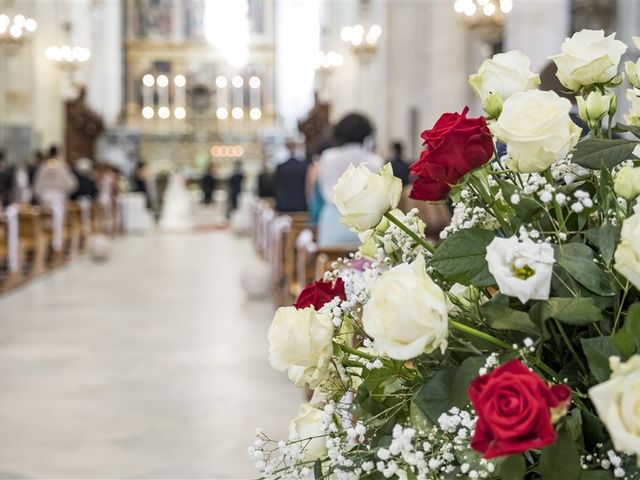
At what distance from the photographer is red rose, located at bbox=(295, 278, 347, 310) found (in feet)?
4.42

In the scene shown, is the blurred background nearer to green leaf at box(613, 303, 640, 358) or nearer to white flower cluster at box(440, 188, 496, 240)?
white flower cluster at box(440, 188, 496, 240)

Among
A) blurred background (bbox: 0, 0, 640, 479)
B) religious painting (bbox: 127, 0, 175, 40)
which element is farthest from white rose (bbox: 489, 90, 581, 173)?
religious painting (bbox: 127, 0, 175, 40)

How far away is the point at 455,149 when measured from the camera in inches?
45.8

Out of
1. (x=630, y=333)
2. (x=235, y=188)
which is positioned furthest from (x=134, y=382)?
(x=235, y=188)

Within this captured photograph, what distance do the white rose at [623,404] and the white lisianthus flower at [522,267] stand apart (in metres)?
0.16

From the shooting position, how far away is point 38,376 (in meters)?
6.09

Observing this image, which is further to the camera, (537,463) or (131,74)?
(131,74)

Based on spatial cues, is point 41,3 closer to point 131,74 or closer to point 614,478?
point 131,74

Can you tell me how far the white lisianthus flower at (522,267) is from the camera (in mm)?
1019

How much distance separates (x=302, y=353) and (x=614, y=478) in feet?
1.22

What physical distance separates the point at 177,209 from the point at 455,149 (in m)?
24.3

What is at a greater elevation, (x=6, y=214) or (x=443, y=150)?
(x=443, y=150)

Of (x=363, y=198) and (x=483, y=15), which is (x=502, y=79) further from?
(x=483, y=15)

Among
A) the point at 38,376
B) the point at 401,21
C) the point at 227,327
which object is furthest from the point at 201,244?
the point at 38,376
